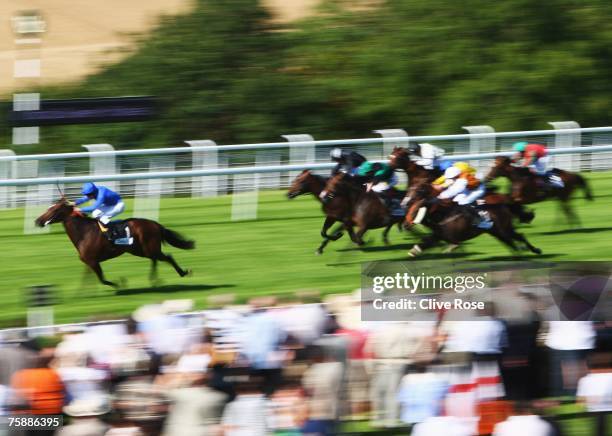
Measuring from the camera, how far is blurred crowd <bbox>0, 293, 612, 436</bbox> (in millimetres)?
6734

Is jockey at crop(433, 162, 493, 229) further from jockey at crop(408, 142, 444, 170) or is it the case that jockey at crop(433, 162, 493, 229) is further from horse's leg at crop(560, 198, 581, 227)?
horse's leg at crop(560, 198, 581, 227)

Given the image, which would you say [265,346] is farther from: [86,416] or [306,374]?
[86,416]

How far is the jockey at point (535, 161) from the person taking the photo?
15031mm

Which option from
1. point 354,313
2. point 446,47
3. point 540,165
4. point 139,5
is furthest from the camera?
point 139,5

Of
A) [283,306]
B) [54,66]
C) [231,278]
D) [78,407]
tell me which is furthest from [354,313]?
[54,66]

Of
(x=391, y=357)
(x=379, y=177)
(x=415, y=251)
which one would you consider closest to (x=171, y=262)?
(x=415, y=251)

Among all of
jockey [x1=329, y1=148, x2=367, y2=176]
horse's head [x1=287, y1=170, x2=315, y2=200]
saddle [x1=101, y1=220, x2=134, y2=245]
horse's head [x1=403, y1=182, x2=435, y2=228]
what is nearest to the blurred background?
saddle [x1=101, y1=220, x2=134, y2=245]

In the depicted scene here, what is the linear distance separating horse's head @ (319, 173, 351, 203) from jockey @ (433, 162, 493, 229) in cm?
111

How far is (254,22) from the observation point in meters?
25.1

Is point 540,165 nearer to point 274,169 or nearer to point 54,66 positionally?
point 274,169

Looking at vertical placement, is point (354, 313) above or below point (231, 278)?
above

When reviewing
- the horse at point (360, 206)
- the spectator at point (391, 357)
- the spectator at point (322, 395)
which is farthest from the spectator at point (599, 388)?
the horse at point (360, 206)

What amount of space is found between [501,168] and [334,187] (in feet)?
7.61

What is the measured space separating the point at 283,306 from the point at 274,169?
7411 mm
